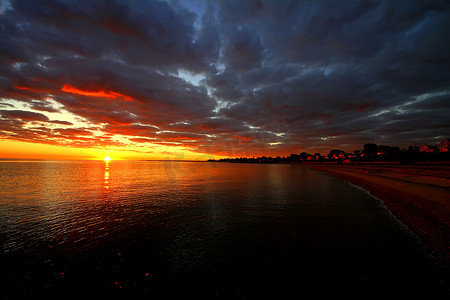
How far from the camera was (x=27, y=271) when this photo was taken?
991cm

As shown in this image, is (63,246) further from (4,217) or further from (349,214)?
(349,214)

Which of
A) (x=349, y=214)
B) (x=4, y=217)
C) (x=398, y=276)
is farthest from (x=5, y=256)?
(x=349, y=214)

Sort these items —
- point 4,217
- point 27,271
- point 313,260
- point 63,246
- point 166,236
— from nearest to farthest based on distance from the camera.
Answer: point 27,271 → point 313,260 → point 63,246 → point 166,236 → point 4,217

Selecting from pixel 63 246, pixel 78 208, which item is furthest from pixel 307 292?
pixel 78 208

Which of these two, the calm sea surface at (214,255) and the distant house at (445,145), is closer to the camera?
the calm sea surface at (214,255)

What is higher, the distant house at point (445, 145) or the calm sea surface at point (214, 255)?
the distant house at point (445, 145)

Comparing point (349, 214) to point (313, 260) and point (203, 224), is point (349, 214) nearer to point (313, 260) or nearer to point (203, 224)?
point (313, 260)

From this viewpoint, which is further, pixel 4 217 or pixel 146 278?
pixel 4 217

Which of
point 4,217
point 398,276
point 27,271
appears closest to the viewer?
point 398,276

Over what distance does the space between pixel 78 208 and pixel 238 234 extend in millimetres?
21294

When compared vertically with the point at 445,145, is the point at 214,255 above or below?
below

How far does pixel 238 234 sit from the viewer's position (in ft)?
49.3

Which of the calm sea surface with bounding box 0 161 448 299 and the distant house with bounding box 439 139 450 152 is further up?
the distant house with bounding box 439 139 450 152

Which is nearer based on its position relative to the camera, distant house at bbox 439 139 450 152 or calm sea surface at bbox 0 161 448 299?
calm sea surface at bbox 0 161 448 299
